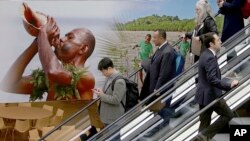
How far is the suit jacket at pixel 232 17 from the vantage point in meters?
7.51

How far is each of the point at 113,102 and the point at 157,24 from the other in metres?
5.19

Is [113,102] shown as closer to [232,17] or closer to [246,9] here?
[232,17]

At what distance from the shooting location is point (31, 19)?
A: 11273 mm

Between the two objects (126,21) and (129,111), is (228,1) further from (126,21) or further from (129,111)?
(126,21)

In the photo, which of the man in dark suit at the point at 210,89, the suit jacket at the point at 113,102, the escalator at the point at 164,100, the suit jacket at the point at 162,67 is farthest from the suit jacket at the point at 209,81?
the suit jacket at the point at 162,67

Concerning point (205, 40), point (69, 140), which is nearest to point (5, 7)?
point (69, 140)

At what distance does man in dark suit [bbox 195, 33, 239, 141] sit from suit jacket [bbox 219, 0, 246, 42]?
1730 millimetres

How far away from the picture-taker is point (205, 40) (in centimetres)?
594

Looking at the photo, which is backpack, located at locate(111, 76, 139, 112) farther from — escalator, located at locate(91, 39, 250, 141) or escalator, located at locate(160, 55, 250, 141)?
escalator, located at locate(160, 55, 250, 141)

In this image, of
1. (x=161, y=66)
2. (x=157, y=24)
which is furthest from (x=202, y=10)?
(x=157, y=24)

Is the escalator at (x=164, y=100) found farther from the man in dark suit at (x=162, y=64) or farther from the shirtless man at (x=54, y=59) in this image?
the shirtless man at (x=54, y=59)

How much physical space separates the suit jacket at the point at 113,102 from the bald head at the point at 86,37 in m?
4.92

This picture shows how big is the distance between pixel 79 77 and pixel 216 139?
18.7 ft

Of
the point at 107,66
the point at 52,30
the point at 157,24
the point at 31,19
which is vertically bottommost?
the point at 107,66
